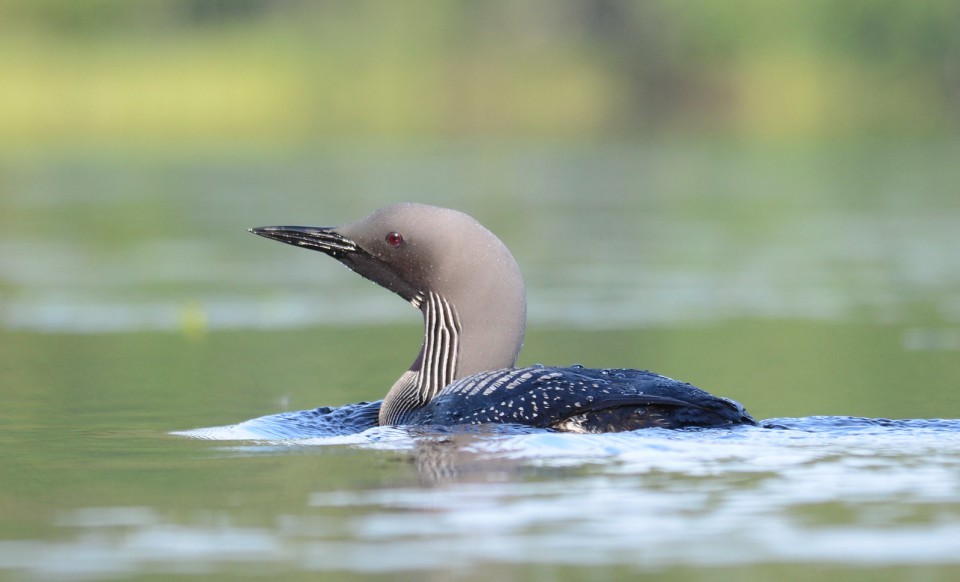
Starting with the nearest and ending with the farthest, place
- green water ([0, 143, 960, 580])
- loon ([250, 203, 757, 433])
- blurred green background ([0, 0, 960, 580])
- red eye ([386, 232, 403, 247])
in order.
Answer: green water ([0, 143, 960, 580]) < blurred green background ([0, 0, 960, 580]) < loon ([250, 203, 757, 433]) < red eye ([386, 232, 403, 247])

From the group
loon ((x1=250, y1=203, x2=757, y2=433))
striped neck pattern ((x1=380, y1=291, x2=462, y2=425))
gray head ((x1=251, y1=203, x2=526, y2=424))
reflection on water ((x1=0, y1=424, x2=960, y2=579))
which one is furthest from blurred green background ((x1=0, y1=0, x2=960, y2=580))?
gray head ((x1=251, y1=203, x2=526, y2=424))

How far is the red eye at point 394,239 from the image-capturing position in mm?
6441

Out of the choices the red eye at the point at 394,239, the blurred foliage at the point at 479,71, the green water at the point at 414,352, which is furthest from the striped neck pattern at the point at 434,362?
the blurred foliage at the point at 479,71

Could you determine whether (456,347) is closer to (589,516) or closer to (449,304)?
(449,304)

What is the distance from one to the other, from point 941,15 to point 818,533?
39977mm

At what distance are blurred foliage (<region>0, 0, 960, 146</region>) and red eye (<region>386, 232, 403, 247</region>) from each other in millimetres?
30335

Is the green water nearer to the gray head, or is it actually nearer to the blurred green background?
the blurred green background

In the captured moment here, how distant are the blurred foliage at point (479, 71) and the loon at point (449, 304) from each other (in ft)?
99.3

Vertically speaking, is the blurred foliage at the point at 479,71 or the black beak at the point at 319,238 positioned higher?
the blurred foliage at the point at 479,71

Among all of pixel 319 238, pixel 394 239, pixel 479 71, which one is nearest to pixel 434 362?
pixel 394 239

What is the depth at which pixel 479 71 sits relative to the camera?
43656mm

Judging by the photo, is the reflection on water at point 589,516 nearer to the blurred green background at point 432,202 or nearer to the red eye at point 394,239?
the blurred green background at point 432,202

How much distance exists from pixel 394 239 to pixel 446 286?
0.25m

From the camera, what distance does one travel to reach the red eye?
6441 millimetres
